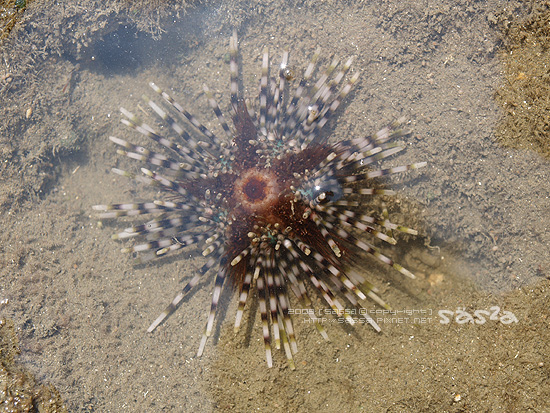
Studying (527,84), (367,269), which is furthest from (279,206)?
(527,84)

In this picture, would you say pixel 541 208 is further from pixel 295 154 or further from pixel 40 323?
pixel 40 323

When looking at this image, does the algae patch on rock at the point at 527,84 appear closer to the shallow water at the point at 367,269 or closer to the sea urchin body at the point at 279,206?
the shallow water at the point at 367,269

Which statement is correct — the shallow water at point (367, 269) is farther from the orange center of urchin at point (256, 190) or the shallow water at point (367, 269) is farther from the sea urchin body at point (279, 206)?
the orange center of urchin at point (256, 190)

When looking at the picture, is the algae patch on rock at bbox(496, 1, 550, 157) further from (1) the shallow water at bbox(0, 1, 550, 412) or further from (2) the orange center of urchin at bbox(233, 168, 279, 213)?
(2) the orange center of urchin at bbox(233, 168, 279, 213)

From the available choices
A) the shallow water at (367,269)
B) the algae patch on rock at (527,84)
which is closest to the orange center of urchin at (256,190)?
the shallow water at (367,269)

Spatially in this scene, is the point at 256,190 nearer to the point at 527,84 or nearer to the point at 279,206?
the point at 279,206

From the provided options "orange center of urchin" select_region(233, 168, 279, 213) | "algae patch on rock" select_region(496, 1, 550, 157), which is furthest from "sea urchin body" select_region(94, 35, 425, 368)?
"algae patch on rock" select_region(496, 1, 550, 157)
